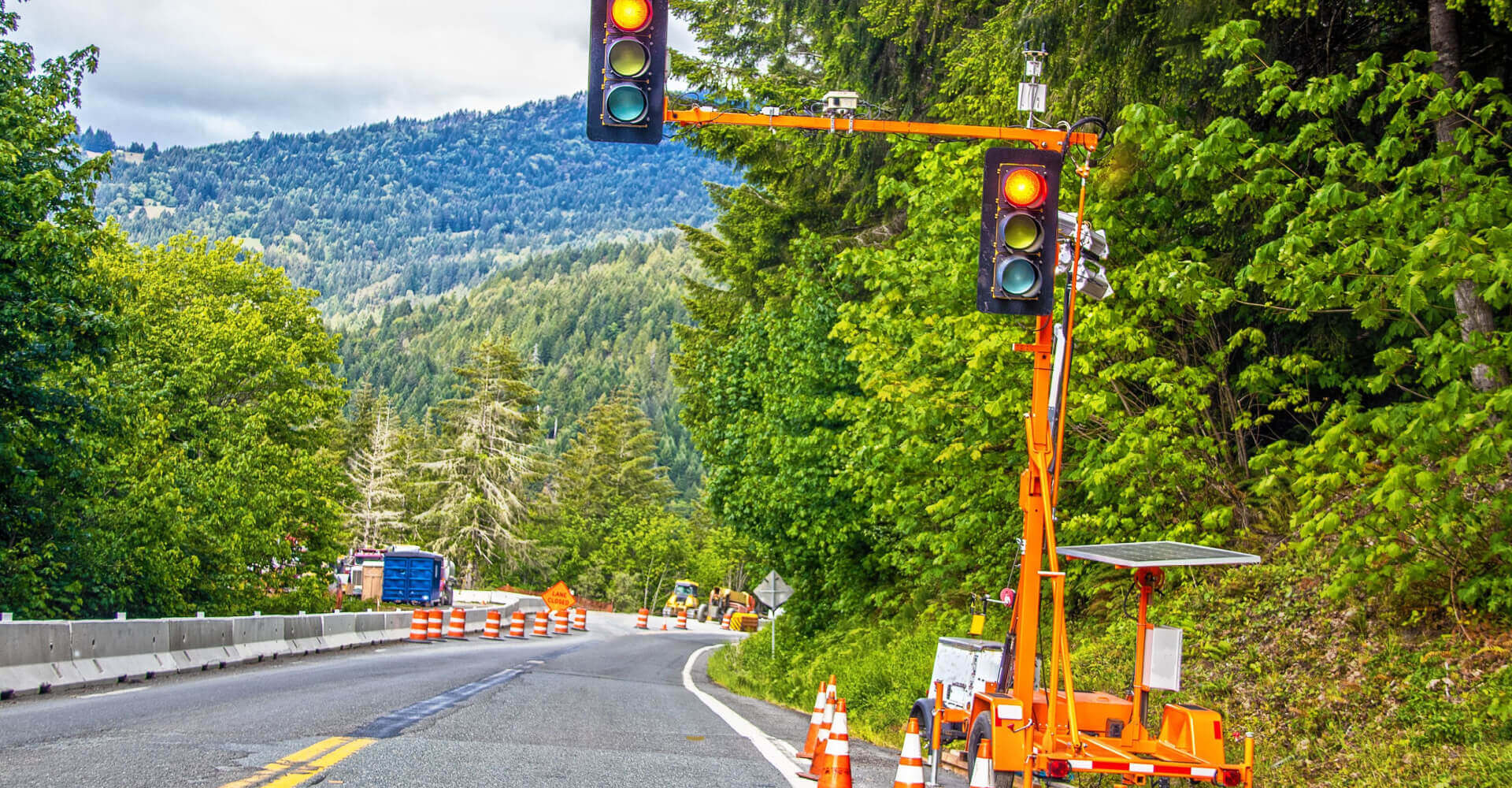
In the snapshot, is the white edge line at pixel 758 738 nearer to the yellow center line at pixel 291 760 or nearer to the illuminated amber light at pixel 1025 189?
the yellow center line at pixel 291 760

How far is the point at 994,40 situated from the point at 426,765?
13.1m

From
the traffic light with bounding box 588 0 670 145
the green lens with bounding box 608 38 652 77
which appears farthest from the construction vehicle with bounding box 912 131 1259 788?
the green lens with bounding box 608 38 652 77

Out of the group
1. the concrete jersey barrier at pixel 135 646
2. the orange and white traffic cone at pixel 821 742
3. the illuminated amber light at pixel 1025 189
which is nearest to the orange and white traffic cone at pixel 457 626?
the concrete jersey barrier at pixel 135 646

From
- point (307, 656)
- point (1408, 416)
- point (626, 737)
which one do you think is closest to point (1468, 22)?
point (1408, 416)

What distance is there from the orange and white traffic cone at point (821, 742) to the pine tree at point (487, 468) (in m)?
74.8

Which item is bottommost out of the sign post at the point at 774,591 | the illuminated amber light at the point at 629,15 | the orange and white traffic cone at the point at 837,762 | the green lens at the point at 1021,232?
the sign post at the point at 774,591

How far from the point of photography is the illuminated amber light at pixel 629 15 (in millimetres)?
7309

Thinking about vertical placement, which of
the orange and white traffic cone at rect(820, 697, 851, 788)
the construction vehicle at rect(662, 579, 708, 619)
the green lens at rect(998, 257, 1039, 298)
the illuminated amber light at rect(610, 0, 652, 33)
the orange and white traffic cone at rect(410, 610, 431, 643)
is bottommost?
the construction vehicle at rect(662, 579, 708, 619)

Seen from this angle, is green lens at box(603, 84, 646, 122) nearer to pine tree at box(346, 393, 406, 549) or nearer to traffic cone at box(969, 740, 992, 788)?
traffic cone at box(969, 740, 992, 788)

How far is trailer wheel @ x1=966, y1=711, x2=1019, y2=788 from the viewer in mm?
7627

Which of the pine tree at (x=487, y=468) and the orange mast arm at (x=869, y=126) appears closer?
the orange mast arm at (x=869, y=126)

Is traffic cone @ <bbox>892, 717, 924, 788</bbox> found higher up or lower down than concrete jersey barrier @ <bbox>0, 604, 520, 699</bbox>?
higher up

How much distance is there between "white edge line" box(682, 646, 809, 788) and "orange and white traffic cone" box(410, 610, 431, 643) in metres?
14.6

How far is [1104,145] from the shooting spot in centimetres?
1449
